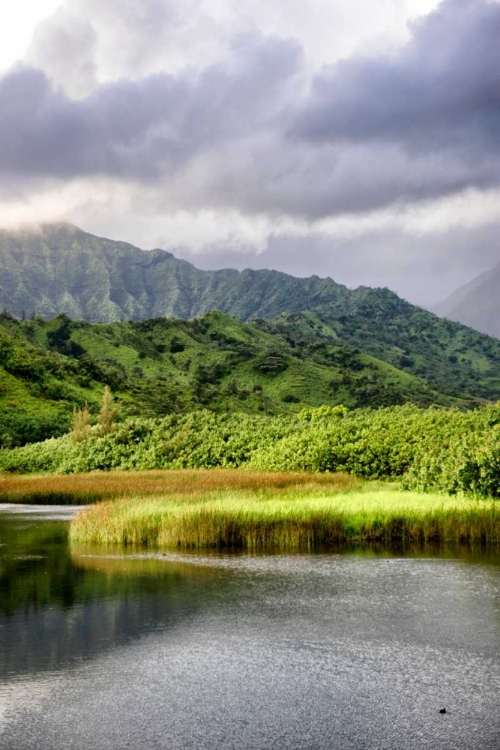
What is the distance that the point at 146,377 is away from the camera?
150250mm

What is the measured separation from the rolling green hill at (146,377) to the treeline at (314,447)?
86.0 ft

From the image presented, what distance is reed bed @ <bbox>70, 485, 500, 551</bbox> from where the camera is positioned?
2188 cm

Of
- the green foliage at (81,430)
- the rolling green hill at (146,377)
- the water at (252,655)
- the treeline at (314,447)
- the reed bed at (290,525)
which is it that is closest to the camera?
the water at (252,655)

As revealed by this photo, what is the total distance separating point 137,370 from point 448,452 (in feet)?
415

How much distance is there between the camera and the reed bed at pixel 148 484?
31.3 meters

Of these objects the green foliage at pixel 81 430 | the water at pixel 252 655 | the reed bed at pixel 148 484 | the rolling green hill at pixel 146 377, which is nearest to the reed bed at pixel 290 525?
the water at pixel 252 655

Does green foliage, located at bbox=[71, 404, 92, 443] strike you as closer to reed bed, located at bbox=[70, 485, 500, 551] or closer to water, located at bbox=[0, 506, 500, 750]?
reed bed, located at bbox=[70, 485, 500, 551]

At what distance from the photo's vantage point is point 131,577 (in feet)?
55.5

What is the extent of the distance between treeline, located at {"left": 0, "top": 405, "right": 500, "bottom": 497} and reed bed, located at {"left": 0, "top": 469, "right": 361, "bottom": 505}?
310cm

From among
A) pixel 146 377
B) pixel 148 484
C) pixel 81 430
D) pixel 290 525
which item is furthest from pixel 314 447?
pixel 146 377

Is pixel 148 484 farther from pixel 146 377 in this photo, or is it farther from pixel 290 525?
pixel 146 377

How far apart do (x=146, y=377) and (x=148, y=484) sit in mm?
117119

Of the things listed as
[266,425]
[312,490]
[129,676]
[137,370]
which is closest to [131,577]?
[129,676]

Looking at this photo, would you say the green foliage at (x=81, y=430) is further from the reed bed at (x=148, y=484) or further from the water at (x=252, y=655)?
the water at (x=252, y=655)
